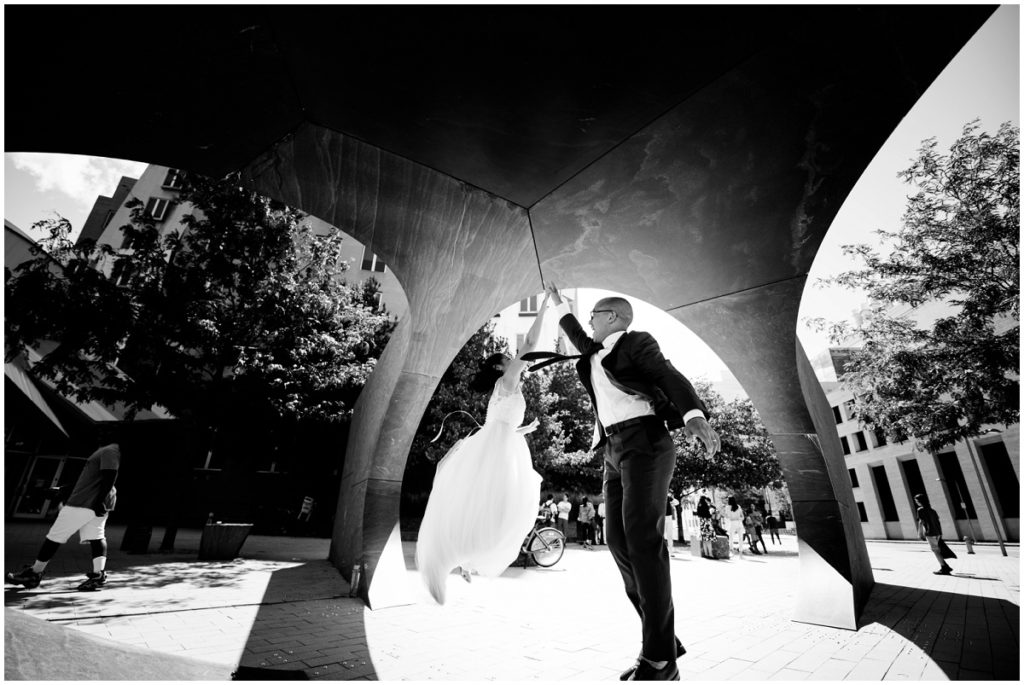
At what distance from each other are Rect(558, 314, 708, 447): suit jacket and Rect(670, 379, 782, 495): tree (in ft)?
73.9

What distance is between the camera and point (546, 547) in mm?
10938

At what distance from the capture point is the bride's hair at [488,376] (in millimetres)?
4426

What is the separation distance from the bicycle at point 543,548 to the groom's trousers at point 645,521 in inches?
318

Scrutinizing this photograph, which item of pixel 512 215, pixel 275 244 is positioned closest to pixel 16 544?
pixel 275 244

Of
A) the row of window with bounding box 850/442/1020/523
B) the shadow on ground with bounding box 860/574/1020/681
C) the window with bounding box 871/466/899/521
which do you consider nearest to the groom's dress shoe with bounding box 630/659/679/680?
the shadow on ground with bounding box 860/574/1020/681

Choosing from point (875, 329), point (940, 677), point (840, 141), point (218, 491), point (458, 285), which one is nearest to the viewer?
point (940, 677)

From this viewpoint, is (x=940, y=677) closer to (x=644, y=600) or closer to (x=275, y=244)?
(x=644, y=600)

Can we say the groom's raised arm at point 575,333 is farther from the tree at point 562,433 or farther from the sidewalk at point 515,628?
the tree at point 562,433

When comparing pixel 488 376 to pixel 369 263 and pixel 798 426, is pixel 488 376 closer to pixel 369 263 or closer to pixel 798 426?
pixel 798 426

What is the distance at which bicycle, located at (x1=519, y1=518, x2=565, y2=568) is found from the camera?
35.3 feet

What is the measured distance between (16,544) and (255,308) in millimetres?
7173

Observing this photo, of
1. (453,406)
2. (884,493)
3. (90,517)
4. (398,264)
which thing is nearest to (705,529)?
(453,406)

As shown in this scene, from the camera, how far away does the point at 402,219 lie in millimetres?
5500

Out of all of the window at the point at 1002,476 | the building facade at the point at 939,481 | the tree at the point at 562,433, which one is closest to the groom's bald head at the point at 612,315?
the building facade at the point at 939,481
